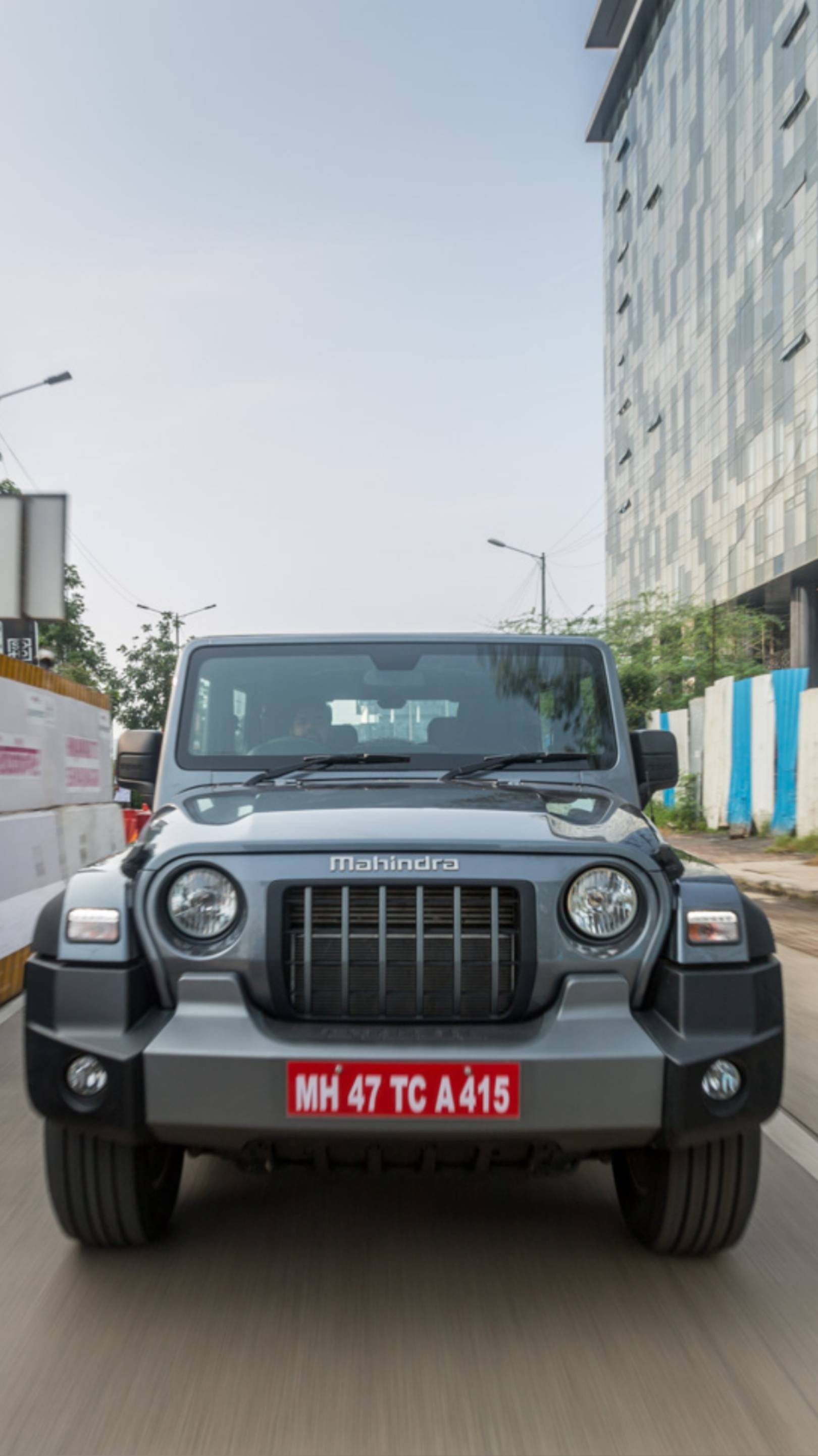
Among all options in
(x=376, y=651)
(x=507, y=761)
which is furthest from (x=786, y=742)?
(x=507, y=761)

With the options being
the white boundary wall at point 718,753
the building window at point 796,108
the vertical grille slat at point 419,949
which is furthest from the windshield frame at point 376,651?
the building window at point 796,108

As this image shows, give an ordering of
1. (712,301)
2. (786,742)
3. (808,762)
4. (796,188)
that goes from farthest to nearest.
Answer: (712,301), (796,188), (786,742), (808,762)

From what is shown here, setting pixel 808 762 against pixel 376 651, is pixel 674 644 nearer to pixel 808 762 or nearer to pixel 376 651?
pixel 808 762

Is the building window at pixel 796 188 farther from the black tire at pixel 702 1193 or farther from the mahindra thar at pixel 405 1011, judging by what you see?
the black tire at pixel 702 1193

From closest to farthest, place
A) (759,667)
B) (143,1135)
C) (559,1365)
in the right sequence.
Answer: (559,1365) < (143,1135) < (759,667)

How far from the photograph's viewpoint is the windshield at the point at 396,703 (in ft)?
15.3

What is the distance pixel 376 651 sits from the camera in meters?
4.88

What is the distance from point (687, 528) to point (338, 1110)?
1965 inches

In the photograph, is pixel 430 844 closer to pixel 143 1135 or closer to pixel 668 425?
pixel 143 1135

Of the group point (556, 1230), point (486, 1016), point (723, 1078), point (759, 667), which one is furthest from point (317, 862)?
point (759, 667)

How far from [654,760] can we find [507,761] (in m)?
0.54

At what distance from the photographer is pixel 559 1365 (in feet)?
9.49

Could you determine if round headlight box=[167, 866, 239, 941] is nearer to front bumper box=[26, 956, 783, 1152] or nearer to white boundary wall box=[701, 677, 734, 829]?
front bumper box=[26, 956, 783, 1152]

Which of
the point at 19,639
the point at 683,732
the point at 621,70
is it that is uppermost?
the point at 621,70
